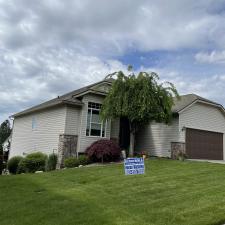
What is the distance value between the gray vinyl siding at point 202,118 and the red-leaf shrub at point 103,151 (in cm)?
506

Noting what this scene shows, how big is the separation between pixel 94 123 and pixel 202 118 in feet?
27.2

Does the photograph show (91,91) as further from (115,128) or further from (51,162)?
(51,162)

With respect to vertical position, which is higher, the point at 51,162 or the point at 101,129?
the point at 101,129

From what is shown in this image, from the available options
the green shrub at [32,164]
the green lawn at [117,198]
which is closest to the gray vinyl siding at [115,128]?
the green shrub at [32,164]

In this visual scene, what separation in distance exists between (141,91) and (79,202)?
10103 mm

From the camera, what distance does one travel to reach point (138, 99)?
17297 mm

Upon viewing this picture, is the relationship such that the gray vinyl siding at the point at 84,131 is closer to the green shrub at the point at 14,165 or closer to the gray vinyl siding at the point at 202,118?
the green shrub at the point at 14,165

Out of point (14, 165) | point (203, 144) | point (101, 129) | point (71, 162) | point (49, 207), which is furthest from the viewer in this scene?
point (203, 144)

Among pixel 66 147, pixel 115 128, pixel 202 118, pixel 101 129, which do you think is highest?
pixel 202 118

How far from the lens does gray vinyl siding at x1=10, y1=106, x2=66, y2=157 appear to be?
62.5ft

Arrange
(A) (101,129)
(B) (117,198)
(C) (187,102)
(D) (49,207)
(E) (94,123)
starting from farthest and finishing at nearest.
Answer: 1. (C) (187,102)
2. (A) (101,129)
3. (E) (94,123)
4. (B) (117,198)
5. (D) (49,207)

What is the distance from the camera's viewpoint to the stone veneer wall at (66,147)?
701 inches

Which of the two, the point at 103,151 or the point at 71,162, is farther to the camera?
the point at 103,151

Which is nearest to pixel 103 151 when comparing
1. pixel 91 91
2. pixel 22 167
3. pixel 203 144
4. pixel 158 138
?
pixel 91 91
